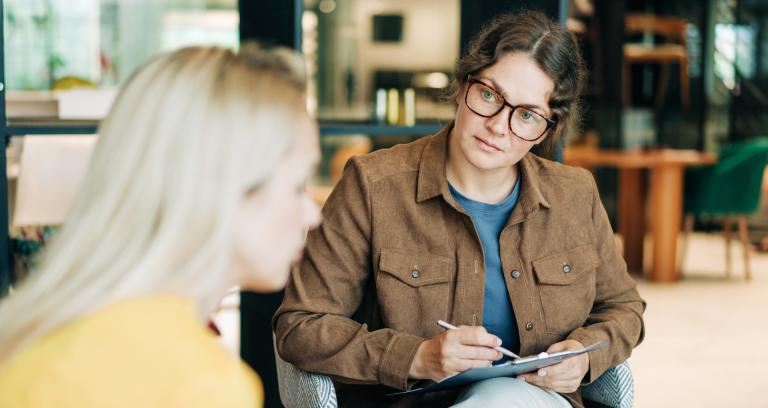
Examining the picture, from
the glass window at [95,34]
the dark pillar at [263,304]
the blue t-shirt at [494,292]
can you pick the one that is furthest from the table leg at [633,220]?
the blue t-shirt at [494,292]

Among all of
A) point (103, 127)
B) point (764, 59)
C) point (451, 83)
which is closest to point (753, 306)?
point (764, 59)

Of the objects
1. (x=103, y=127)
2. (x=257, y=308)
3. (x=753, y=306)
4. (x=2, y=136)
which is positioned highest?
(x=103, y=127)

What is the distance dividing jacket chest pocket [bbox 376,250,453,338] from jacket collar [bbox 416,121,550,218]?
129 millimetres

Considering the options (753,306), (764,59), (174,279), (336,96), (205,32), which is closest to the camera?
(174,279)

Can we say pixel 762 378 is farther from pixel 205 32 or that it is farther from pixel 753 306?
pixel 205 32

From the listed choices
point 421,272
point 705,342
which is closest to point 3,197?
point 421,272

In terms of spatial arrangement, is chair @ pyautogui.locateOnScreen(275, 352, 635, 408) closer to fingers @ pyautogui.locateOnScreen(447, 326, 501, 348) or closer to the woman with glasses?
the woman with glasses

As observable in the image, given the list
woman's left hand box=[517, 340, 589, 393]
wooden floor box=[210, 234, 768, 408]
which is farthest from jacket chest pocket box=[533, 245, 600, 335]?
wooden floor box=[210, 234, 768, 408]

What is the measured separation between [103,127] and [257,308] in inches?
70.8

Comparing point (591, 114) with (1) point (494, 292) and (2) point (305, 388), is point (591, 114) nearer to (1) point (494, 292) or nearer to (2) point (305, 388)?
(1) point (494, 292)

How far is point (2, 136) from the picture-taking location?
96.1 inches

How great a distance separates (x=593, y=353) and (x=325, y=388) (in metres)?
0.53

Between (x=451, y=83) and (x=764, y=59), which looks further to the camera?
(x=764, y=59)

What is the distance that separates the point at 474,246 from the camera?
1.99m
